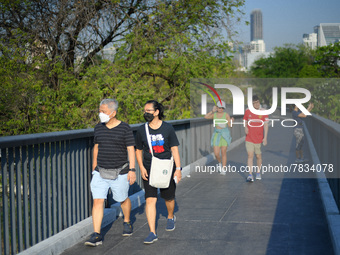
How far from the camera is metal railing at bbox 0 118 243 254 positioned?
15.5 ft

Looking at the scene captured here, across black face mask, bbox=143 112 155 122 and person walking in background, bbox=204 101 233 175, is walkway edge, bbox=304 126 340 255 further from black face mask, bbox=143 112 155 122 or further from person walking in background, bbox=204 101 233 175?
person walking in background, bbox=204 101 233 175

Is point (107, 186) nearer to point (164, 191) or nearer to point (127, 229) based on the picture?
point (127, 229)

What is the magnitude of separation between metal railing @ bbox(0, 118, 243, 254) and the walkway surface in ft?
1.49

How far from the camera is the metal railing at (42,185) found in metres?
4.72

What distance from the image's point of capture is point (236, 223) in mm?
6855

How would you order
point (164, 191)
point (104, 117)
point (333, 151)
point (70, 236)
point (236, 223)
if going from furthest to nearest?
1. point (333, 151)
2. point (236, 223)
3. point (164, 191)
4. point (104, 117)
5. point (70, 236)

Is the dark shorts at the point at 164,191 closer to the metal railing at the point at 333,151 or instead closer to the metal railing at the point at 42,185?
the metal railing at the point at 42,185

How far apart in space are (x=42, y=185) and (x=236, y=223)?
2.78 meters

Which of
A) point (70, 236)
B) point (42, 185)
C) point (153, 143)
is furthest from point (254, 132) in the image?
point (42, 185)

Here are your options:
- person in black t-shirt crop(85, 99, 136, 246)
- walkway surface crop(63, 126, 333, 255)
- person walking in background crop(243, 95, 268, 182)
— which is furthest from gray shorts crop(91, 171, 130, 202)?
person walking in background crop(243, 95, 268, 182)

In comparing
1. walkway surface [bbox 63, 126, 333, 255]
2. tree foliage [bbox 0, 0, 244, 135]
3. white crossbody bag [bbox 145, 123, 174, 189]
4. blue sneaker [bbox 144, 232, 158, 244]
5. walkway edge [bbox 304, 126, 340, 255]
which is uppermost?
tree foliage [bbox 0, 0, 244, 135]

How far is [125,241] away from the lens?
6.02 metres

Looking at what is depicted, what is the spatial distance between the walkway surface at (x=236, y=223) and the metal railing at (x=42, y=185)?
455 mm

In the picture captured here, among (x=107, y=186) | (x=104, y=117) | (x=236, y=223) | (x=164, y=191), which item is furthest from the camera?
(x=236, y=223)
